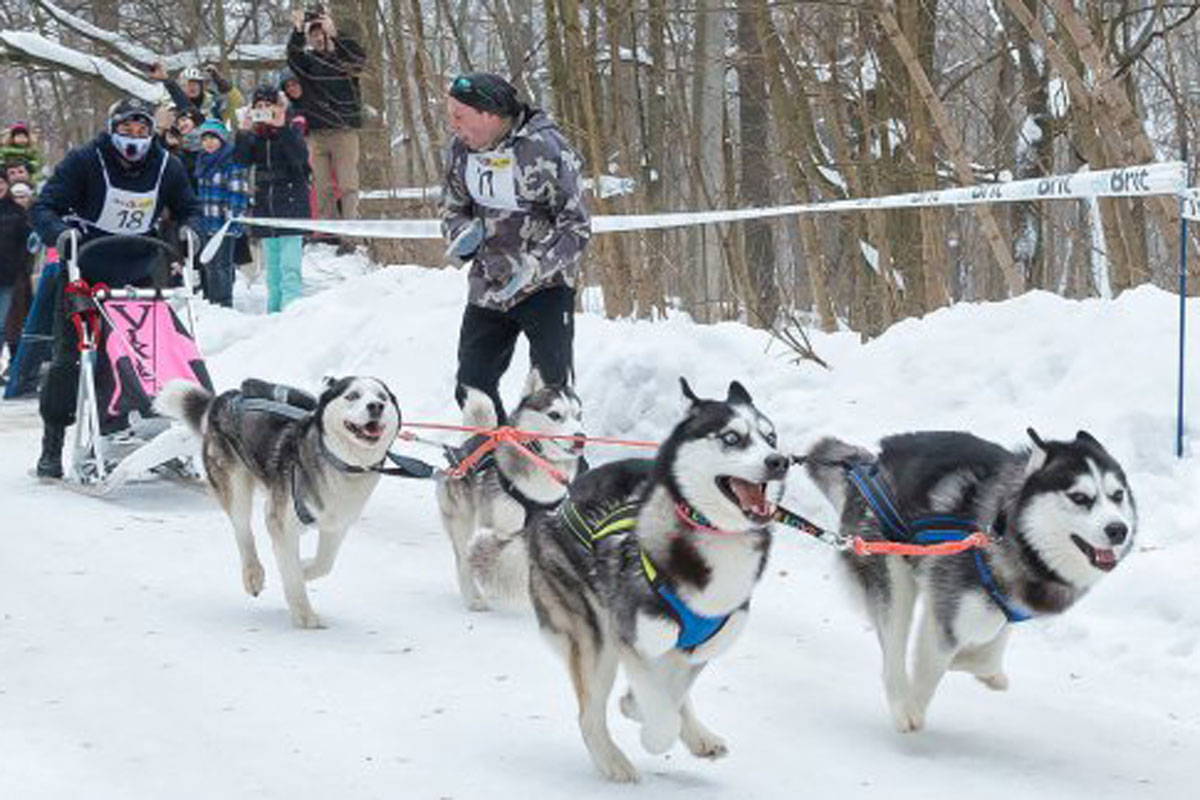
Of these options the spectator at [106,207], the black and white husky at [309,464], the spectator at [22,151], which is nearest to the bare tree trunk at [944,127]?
the spectator at [106,207]

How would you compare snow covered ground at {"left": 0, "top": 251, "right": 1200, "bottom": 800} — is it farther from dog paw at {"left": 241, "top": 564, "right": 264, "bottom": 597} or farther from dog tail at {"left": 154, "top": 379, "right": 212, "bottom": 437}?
dog tail at {"left": 154, "top": 379, "right": 212, "bottom": 437}

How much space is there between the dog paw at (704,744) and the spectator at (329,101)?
11.4m

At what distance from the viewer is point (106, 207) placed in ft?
27.6

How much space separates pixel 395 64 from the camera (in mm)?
14930

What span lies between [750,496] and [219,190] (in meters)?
12.1

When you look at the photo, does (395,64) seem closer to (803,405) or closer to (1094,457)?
(803,405)

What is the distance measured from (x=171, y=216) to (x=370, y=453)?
3484 millimetres

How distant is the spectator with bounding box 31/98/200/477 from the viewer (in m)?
8.28

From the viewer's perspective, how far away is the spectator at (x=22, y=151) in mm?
14430

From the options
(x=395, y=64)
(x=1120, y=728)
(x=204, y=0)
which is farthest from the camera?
(x=204, y=0)

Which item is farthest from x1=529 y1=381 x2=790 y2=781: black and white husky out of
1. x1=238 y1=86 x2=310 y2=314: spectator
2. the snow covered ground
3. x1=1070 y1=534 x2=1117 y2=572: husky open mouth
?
x1=238 y1=86 x2=310 y2=314: spectator

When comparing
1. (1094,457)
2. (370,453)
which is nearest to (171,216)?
(370,453)

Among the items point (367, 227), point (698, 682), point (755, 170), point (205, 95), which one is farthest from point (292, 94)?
point (698, 682)

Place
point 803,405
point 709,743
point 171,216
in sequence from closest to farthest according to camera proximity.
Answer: point 709,743, point 803,405, point 171,216
